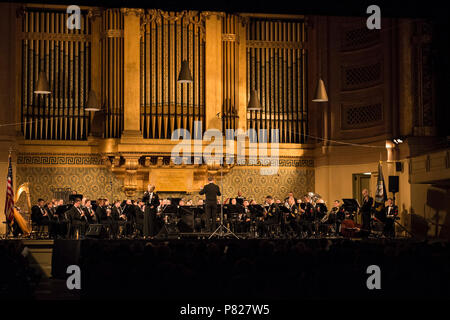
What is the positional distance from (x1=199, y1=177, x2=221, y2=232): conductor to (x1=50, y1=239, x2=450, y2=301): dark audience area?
23.5 ft

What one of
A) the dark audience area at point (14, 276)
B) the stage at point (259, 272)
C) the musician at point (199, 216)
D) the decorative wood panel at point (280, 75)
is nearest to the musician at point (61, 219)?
the musician at point (199, 216)

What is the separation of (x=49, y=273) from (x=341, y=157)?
32.7ft

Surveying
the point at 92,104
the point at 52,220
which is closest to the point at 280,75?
the point at 92,104

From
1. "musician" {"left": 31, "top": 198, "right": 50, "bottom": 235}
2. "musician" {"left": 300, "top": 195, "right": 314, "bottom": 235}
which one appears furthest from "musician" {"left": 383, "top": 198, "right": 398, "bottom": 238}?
"musician" {"left": 31, "top": 198, "right": 50, "bottom": 235}

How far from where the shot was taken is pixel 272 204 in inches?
606

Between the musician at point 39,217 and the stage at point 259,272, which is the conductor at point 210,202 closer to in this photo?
the musician at point 39,217

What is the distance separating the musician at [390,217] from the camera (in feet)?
49.0

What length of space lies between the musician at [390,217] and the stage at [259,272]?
24.9 feet

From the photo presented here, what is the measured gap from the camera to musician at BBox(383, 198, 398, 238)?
14.9 meters

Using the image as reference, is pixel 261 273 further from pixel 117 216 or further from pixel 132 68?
pixel 132 68

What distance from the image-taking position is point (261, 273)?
6781 millimetres

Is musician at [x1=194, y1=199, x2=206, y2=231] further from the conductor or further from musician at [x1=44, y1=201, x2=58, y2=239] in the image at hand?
musician at [x1=44, y1=201, x2=58, y2=239]

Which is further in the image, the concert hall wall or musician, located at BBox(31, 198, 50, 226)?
the concert hall wall

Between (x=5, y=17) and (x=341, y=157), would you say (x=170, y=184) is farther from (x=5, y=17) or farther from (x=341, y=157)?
(x=5, y=17)
